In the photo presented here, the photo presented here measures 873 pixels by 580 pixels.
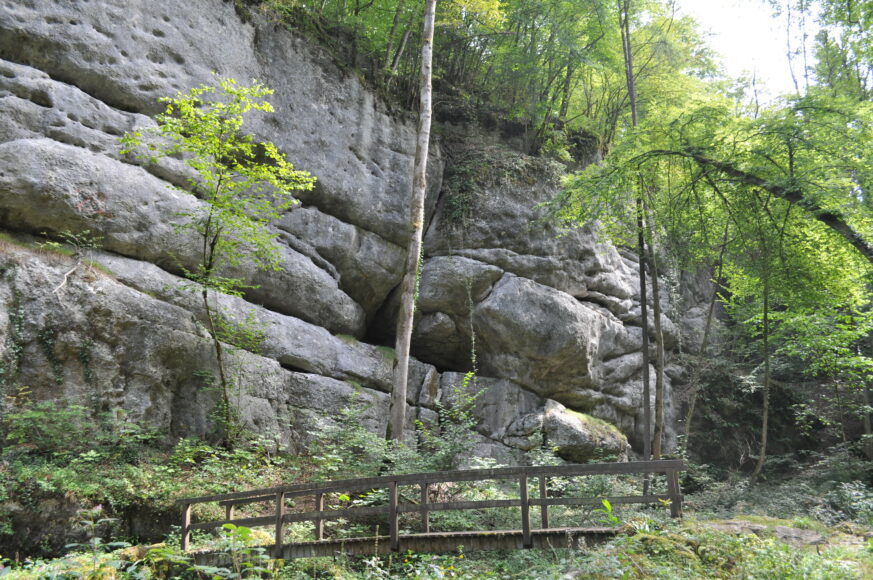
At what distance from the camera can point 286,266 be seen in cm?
1498

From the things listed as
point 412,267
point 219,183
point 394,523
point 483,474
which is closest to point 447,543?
point 394,523

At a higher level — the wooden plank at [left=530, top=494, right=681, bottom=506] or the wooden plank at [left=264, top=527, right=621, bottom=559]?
the wooden plank at [left=530, top=494, right=681, bottom=506]

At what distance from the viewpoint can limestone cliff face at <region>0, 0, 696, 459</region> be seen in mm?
11422

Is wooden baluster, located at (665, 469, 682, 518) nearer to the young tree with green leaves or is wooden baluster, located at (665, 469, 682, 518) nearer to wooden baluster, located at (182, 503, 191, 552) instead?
wooden baluster, located at (182, 503, 191, 552)

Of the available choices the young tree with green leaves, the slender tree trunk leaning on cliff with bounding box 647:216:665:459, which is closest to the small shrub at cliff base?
the young tree with green leaves

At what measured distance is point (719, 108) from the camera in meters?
13.0

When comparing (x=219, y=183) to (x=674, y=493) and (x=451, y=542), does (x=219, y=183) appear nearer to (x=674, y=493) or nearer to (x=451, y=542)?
(x=451, y=542)

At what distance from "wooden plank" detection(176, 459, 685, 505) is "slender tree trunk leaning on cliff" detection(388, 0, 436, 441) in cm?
372

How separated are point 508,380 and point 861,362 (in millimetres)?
9006

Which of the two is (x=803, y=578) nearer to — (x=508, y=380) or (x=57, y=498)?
(x=57, y=498)

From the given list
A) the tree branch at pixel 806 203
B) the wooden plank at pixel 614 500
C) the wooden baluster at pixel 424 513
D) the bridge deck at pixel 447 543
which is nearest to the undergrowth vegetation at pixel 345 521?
the bridge deck at pixel 447 543

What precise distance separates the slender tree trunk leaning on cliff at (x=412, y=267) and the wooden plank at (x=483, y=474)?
3.72m

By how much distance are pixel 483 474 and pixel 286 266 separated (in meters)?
9.40

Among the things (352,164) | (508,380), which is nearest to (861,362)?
(508,380)
